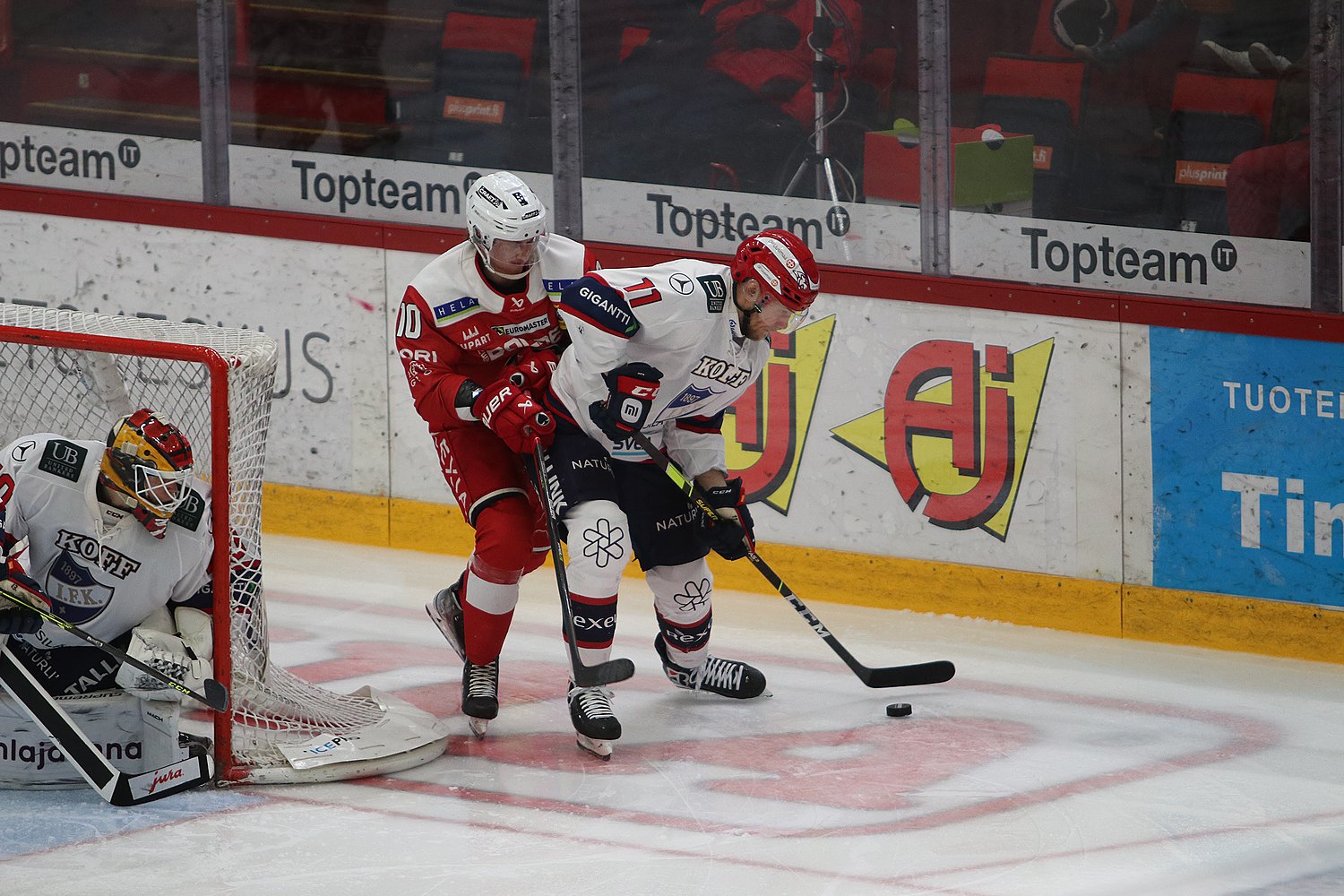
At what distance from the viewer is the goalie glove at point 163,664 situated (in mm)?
3631

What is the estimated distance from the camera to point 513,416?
156 inches

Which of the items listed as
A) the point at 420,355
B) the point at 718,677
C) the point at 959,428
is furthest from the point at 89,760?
the point at 959,428

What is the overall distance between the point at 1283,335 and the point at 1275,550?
550mm

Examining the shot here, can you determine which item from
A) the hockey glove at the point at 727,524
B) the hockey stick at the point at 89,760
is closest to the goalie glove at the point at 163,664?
the hockey stick at the point at 89,760

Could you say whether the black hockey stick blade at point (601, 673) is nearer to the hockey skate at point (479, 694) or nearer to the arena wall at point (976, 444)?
the hockey skate at point (479, 694)

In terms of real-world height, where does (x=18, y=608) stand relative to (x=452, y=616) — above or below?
above

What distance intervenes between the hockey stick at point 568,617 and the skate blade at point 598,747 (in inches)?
5.1

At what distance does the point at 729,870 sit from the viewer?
336cm

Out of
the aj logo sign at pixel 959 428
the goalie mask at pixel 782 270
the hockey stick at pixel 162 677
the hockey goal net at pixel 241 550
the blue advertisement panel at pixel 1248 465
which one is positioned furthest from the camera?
the aj logo sign at pixel 959 428

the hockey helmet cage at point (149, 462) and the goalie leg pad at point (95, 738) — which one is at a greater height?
the hockey helmet cage at point (149, 462)

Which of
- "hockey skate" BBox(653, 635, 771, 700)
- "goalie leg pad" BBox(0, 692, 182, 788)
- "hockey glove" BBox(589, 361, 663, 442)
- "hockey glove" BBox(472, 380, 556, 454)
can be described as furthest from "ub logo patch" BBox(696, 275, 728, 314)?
"goalie leg pad" BBox(0, 692, 182, 788)

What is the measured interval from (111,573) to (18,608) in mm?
236

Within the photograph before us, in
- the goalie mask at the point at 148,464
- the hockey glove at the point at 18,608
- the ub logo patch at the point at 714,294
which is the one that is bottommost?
the hockey glove at the point at 18,608

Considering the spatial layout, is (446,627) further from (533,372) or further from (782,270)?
(782,270)
